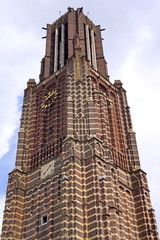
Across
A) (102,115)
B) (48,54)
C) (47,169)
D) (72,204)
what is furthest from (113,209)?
(48,54)

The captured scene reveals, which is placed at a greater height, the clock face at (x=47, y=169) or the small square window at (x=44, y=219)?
the clock face at (x=47, y=169)

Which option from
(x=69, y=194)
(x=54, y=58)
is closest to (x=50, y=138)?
(x=69, y=194)

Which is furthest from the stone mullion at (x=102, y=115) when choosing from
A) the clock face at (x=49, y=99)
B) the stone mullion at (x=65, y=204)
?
the stone mullion at (x=65, y=204)

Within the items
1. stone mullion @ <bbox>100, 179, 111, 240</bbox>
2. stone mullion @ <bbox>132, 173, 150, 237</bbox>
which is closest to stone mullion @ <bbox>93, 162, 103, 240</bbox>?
stone mullion @ <bbox>100, 179, 111, 240</bbox>

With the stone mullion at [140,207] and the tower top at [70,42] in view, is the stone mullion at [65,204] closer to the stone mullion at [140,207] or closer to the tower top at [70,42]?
the stone mullion at [140,207]

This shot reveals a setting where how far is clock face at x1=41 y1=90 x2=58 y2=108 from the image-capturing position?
54.6 metres

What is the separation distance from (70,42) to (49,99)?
10.6 meters

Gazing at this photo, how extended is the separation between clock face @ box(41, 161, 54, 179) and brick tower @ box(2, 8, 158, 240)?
13cm

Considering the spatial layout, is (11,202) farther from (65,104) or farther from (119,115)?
(119,115)

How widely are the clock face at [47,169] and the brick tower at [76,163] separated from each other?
0.13 metres

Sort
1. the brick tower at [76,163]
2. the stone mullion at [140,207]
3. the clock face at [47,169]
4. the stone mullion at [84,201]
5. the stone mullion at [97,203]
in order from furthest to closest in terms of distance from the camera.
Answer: the clock face at [47,169]
the stone mullion at [140,207]
the brick tower at [76,163]
the stone mullion at [84,201]
the stone mullion at [97,203]

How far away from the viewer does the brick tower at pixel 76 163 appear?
3925 centimetres

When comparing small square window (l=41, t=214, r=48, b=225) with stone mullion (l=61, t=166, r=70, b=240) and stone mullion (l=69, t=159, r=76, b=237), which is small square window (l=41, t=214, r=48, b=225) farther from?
stone mullion (l=69, t=159, r=76, b=237)

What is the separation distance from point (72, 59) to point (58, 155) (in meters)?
15.4
